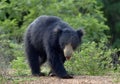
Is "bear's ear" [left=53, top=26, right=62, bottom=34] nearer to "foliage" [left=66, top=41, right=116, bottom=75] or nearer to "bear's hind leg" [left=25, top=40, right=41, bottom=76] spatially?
"bear's hind leg" [left=25, top=40, right=41, bottom=76]

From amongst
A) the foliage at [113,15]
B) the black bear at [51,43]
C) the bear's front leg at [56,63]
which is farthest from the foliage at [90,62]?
the foliage at [113,15]

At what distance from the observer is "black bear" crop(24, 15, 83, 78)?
10094 millimetres

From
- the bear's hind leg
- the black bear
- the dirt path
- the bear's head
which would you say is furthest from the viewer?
the bear's hind leg

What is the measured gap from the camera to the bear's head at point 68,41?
9992mm

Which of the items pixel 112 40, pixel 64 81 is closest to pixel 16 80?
pixel 64 81

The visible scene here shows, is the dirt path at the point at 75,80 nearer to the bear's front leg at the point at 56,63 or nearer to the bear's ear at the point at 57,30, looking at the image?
the bear's front leg at the point at 56,63

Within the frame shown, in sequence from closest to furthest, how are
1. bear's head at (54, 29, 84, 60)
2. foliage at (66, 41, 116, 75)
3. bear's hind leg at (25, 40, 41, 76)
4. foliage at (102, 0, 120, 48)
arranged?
bear's head at (54, 29, 84, 60) → bear's hind leg at (25, 40, 41, 76) → foliage at (66, 41, 116, 75) → foliage at (102, 0, 120, 48)

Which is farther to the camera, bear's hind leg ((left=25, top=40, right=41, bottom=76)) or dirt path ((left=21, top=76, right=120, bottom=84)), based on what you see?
bear's hind leg ((left=25, top=40, right=41, bottom=76))

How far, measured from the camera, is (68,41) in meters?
10.1

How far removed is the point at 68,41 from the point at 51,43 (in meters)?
0.38

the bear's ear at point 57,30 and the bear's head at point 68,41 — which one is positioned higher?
the bear's ear at point 57,30

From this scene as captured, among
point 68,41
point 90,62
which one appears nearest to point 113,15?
point 90,62

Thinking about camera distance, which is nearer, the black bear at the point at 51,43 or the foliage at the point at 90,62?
the black bear at the point at 51,43

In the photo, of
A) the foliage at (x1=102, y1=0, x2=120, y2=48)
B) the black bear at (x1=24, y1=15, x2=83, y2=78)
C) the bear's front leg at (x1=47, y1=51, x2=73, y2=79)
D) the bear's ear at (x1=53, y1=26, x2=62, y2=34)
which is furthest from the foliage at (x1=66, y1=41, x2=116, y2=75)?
the foliage at (x1=102, y1=0, x2=120, y2=48)
